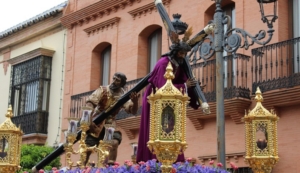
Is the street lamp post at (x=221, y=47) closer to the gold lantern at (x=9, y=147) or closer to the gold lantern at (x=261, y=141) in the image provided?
the gold lantern at (x=261, y=141)

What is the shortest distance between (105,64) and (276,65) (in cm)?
820

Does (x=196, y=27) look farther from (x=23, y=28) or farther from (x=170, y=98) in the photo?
(x=170, y=98)

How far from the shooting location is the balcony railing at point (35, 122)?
22359 millimetres

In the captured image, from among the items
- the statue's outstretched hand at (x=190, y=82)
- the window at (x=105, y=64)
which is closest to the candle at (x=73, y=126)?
the statue's outstretched hand at (x=190, y=82)

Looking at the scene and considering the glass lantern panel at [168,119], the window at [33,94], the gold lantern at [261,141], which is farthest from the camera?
the window at [33,94]

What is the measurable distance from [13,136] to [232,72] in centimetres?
745

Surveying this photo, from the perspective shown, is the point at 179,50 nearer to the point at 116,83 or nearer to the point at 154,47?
the point at 116,83

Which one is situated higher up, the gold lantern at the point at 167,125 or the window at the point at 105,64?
the window at the point at 105,64

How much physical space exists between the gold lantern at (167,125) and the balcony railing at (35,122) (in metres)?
16.1

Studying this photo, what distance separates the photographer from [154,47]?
65.6 ft

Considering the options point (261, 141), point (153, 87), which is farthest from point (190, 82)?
point (261, 141)

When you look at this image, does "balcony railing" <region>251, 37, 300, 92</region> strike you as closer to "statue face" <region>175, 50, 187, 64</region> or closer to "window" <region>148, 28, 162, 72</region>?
"window" <region>148, 28, 162, 72</region>

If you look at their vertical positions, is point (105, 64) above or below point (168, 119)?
above

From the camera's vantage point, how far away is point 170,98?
6676 mm
